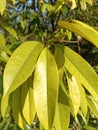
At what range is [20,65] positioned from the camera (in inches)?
27.4

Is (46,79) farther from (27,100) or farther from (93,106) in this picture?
(93,106)

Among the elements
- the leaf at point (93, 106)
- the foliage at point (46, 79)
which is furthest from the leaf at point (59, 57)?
the leaf at point (93, 106)

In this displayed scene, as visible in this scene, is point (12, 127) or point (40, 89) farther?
point (12, 127)

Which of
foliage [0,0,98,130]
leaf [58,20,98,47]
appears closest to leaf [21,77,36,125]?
foliage [0,0,98,130]

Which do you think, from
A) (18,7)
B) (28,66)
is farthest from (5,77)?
(18,7)

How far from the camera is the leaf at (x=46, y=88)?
2.15 feet

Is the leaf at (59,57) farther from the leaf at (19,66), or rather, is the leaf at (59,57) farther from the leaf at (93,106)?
the leaf at (93,106)

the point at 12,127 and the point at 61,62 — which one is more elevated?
the point at 61,62

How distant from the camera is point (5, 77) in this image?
2.17 ft

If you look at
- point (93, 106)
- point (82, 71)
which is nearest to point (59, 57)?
point (82, 71)

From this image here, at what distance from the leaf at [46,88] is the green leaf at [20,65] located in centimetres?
2

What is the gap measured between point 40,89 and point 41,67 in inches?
2.0

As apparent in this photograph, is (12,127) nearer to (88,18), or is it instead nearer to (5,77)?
(5,77)

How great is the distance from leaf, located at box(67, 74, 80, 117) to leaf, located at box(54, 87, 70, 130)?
0.05 ft
